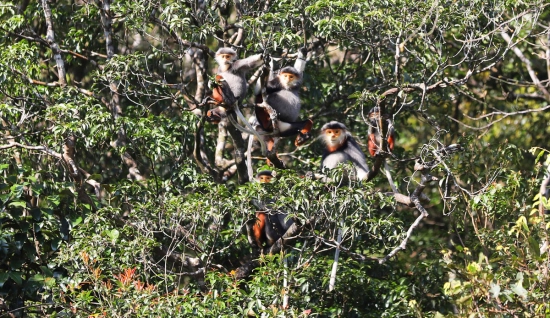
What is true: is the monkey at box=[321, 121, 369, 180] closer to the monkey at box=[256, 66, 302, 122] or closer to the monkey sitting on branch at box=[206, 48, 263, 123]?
the monkey at box=[256, 66, 302, 122]

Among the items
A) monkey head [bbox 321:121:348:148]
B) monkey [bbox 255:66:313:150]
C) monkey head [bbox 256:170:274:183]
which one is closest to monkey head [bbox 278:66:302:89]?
monkey [bbox 255:66:313:150]

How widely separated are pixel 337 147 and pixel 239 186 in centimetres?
140

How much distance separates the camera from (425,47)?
582 centimetres

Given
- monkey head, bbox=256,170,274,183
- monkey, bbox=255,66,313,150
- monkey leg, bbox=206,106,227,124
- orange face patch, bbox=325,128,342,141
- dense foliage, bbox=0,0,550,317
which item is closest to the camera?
dense foliage, bbox=0,0,550,317

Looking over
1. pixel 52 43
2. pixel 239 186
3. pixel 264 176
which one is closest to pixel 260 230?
pixel 264 176

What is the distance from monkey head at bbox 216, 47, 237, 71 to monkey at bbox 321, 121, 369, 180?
85 cm

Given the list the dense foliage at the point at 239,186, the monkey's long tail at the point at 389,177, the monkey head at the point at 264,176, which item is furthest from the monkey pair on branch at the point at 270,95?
the monkey's long tail at the point at 389,177

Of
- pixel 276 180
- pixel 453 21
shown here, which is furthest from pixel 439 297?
pixel 453 21

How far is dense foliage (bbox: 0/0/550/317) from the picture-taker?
4621 millimetres

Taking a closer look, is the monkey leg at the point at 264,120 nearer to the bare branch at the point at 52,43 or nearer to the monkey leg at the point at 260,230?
the monkey leg at the point at 260,230

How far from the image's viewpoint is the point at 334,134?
6246mm

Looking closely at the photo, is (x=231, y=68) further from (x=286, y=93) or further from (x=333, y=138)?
(x=333, y=138)

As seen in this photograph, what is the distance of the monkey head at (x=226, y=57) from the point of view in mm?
6016

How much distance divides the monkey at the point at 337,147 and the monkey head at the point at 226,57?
0.85 metres
